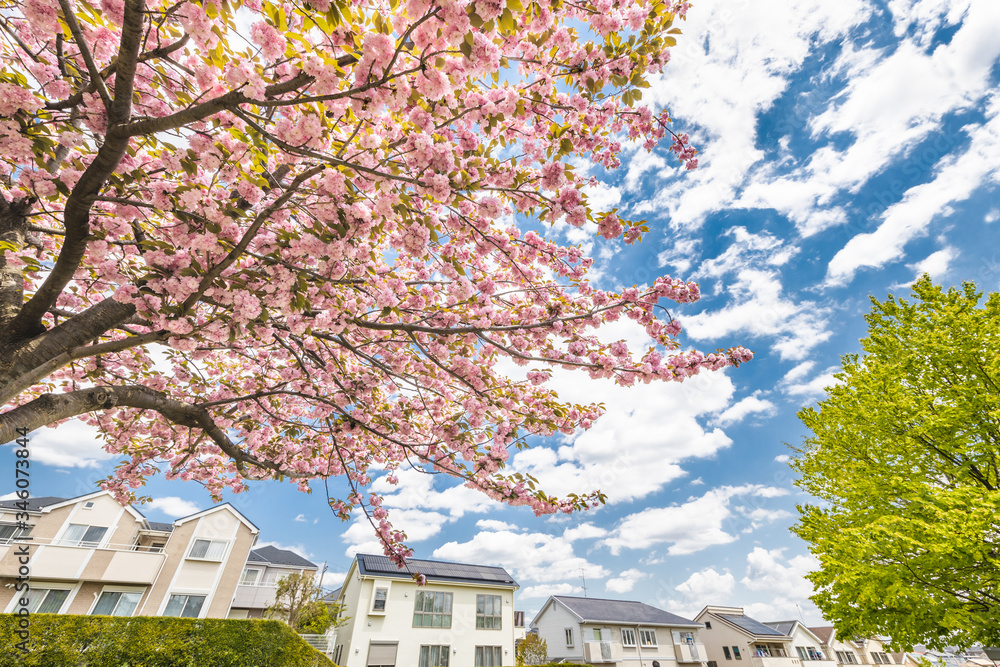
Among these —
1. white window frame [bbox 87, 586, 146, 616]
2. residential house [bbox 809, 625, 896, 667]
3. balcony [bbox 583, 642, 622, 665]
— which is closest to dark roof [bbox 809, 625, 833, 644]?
residential house [bbox 809, 625, 896, 667]

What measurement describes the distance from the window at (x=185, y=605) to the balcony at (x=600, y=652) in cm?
→ 2139

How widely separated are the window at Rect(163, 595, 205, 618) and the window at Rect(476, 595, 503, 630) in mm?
13802

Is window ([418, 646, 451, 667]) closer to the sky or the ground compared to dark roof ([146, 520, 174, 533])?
closer to the ground

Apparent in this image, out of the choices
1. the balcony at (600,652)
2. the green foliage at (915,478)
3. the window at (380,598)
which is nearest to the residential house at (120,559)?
the window at (380,598)

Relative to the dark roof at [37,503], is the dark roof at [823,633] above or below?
below

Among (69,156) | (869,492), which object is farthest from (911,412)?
(69,156)

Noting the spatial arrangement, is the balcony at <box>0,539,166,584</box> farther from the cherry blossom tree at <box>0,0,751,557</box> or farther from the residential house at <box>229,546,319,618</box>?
the cherry blossom tree at <box>0,0,751,557</box>

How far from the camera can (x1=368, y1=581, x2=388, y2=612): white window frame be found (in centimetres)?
2012

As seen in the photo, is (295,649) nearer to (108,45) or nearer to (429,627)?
(429,627)

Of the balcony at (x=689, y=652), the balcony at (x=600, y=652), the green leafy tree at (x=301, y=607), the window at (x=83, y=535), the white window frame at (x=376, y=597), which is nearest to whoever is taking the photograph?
the window at (x=83, y=535)

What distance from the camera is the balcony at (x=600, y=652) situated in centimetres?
2436

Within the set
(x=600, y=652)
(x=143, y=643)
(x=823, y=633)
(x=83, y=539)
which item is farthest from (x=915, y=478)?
(x=823, y=633)

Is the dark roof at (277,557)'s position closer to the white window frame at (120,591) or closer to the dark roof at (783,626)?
the white window frame at (120,591)

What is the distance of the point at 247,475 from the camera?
6.29 metres
